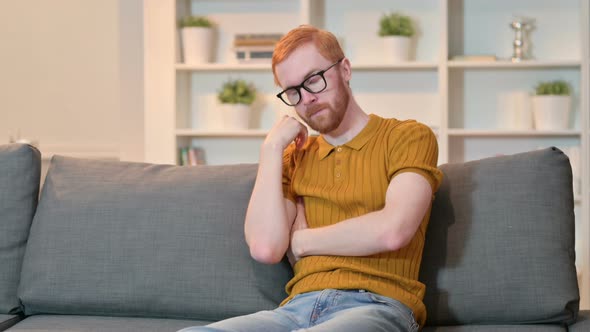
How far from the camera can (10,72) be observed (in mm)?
5512

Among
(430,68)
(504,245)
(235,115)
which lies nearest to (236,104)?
(235,115)

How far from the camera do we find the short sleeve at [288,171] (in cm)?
214

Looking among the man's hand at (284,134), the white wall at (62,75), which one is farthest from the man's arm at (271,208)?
the white wall at (62,75)

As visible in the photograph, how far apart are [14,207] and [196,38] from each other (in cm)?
253

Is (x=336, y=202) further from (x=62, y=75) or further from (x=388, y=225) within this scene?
(x=62, y=75)

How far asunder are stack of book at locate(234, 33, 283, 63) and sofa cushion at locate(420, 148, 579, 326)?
2.70 metres

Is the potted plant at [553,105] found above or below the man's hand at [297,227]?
above

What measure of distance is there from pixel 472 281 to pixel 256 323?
0.55 m

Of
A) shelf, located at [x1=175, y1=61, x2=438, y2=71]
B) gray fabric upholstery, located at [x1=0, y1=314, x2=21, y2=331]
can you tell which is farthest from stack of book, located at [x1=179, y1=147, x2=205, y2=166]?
gray fabric upholstery, located at [x1=0, y1=314, x2=21, y2=331]

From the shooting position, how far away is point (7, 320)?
2.25 m

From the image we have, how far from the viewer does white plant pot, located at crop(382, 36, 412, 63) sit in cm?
461

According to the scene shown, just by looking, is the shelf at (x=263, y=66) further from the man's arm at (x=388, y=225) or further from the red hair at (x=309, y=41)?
the man's arm at (x=388, y=225)

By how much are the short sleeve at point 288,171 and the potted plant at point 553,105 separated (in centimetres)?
263

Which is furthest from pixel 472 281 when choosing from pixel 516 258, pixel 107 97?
pixel 107 97
